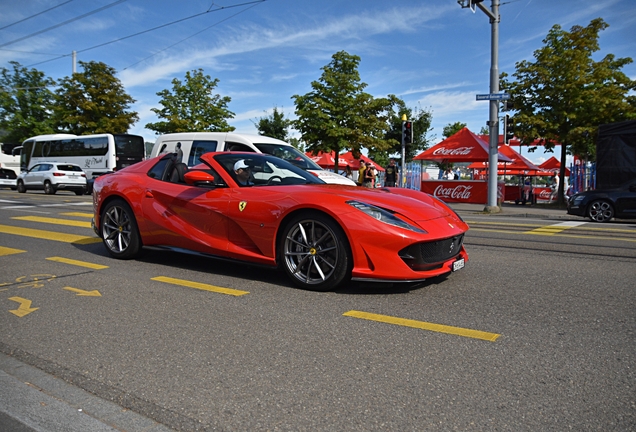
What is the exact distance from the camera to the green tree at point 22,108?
2090 inches

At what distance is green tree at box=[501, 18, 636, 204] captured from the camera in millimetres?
21578

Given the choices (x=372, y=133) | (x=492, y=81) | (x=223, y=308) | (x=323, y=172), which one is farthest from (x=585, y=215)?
(x=372, y=133)

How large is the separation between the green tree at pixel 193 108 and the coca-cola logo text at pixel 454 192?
21478mm

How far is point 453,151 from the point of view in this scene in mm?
26281

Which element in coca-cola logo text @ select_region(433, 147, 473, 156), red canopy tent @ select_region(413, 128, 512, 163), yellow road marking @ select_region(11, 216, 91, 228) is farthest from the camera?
coca-cola logo text @ select_region(433, 147, 473, 156)

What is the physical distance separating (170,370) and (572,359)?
2270 mm

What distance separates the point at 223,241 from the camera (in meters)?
5.44

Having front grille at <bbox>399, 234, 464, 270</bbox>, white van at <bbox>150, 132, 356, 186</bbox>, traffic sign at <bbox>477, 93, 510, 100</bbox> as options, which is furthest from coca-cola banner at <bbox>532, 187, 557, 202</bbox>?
front grille at <bbox>399, 234, 464, 270</bbox>

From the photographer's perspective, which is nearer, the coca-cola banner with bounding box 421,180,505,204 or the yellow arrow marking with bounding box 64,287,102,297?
the yellow arrow marking with bounding box 64,287,102,297

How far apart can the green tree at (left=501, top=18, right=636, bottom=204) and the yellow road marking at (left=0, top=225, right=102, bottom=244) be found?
18.7 meters

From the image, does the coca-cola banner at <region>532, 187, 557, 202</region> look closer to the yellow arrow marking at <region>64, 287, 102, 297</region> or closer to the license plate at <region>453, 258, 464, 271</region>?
the license plate at <region>453, 258, 464, 271</region>

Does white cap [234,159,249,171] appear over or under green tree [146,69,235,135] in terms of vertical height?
under

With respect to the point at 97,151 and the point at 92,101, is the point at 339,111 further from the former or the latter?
the point at 92,101

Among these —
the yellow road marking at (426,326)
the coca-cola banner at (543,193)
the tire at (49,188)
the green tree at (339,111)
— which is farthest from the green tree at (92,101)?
the yellow road marking at (426,326)
